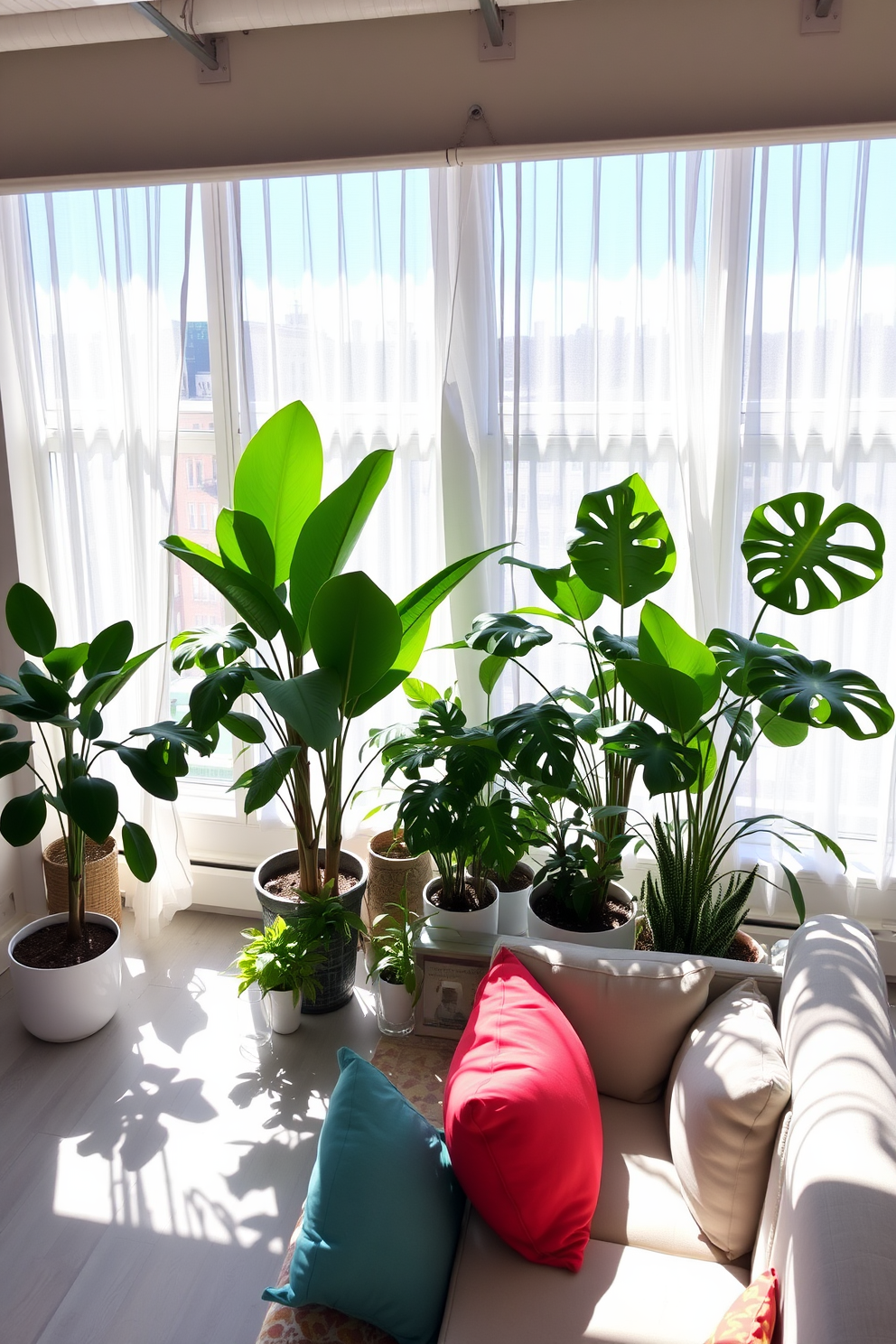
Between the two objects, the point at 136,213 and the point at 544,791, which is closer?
the point at 544,791

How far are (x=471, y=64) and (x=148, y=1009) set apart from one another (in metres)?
2.65

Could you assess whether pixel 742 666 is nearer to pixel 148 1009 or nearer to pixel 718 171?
pixel 718 171

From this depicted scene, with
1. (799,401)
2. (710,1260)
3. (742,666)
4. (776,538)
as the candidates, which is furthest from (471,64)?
(710,1260)

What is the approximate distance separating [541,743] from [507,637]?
264 millimetres

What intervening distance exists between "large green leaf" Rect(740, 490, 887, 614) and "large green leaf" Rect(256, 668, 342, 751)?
3.00 ft

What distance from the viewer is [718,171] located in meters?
2.38

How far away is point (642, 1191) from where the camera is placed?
164 cm

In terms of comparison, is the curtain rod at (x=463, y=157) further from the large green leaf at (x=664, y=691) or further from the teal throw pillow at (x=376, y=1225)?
the teal throw pillow at (x=376, y=1225)

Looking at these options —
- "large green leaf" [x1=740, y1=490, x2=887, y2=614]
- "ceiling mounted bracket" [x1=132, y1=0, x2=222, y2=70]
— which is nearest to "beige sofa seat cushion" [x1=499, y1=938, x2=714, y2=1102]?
"large green leaf" [x1=740, y1=490, x2=887, y2=614]

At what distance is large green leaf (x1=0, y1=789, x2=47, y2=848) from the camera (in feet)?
7.48

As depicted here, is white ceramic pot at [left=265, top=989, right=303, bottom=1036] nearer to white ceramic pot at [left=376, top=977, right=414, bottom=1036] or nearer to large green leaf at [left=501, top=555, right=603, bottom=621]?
white ceramic pot at [left=376, top=977, right=414, bottom=1036]

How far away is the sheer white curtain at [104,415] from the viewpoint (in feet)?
9.04

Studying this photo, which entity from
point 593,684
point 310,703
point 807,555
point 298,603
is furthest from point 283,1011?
point 807,555

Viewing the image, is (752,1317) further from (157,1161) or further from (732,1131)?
(157,1161)
